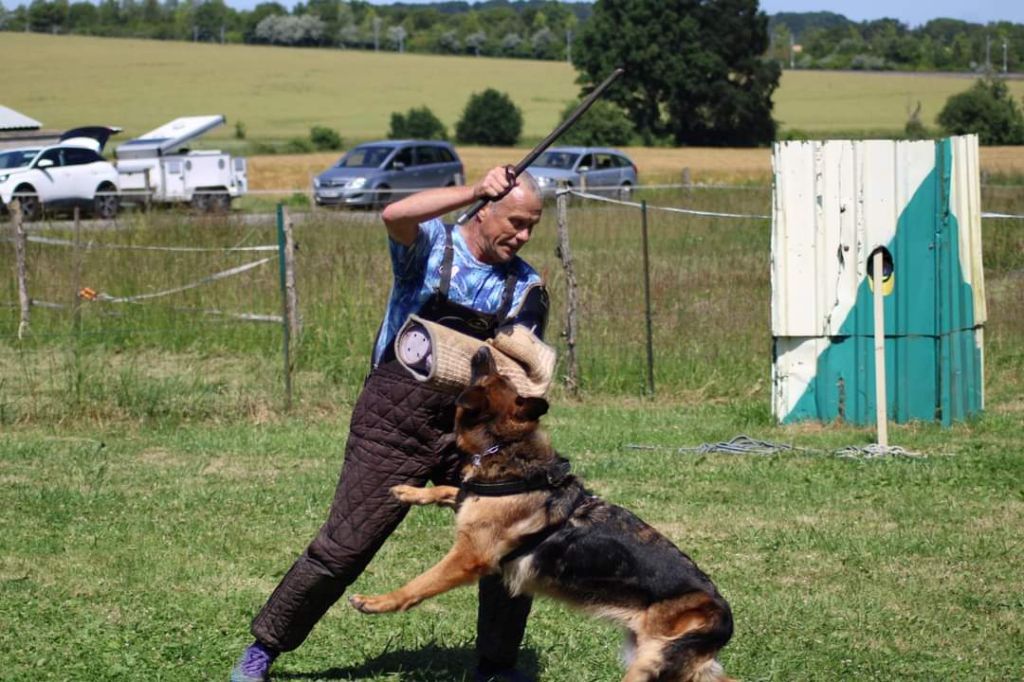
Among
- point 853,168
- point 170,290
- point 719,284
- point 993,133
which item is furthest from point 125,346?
point 993,133

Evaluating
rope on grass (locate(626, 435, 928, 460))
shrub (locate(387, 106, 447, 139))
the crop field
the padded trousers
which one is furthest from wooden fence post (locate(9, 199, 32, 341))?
shrub (locate(387, 106, 447, 139))

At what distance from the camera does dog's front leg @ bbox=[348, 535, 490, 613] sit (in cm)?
412

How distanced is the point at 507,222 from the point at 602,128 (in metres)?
47.9

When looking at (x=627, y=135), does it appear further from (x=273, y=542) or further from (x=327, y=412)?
(x=273, y=542)

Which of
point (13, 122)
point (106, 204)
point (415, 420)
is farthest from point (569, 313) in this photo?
point (13, 122)

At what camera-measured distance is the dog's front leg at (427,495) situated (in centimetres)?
436

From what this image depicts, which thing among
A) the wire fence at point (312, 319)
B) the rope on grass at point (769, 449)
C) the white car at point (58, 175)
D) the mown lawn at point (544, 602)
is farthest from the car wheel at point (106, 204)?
the rope on grass at point (769, 449)

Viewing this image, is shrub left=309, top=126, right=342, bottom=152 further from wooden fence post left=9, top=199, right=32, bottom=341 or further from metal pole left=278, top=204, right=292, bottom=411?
metal pole left=278, top=204, right=292, bottom=411

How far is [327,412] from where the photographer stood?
415 inches

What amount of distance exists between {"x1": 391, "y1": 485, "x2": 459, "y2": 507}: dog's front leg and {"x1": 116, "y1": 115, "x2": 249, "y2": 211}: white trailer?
24.3 meters

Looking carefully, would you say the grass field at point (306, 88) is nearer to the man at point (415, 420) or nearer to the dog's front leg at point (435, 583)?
the man at point (415, 420)

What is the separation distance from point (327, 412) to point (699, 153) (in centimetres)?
4232

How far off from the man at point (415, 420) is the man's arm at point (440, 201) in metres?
0.04

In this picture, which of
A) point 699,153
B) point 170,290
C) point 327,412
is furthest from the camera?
point 699,153
